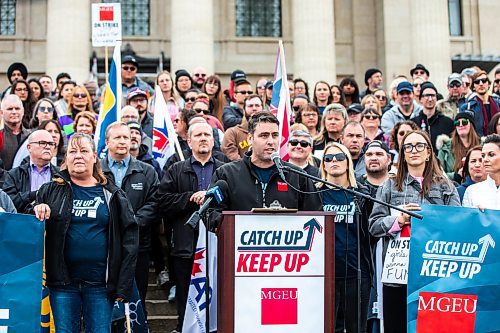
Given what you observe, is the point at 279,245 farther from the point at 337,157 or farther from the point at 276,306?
the point at 337,157

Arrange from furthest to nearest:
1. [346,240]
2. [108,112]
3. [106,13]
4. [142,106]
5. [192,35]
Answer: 1. [192,35]
2. [106,13]
3. [142,106]
4. [108,112]
5. [346,240]

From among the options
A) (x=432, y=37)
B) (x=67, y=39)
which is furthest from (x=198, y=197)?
(x=432, y=37)

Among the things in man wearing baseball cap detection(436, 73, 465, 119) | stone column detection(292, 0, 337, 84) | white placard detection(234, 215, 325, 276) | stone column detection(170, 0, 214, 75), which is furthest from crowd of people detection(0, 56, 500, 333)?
stone column detection(292, 0, 337, 84)

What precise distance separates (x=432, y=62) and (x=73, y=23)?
37.4ft

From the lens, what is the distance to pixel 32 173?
351 inches

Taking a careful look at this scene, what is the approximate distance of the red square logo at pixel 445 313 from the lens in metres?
7.02

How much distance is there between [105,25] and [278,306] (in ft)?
29.6

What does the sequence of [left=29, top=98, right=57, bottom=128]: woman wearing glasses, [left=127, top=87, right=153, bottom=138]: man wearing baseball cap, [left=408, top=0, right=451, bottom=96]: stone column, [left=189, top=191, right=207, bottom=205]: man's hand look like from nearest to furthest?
[left=189, top=191, right=207, bottom=205]: man's hand, [left=29, top=98, right=57, bottom=128]: woman wearing glasses, [left=127, top=87, right=153, bottom=138]: man wearing baseball cap, [left=408, top=0, right=451, bottom=96]: stone column

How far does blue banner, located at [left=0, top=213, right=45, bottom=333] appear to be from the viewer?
273 inches

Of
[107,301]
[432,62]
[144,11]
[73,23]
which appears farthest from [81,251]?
[144,11]

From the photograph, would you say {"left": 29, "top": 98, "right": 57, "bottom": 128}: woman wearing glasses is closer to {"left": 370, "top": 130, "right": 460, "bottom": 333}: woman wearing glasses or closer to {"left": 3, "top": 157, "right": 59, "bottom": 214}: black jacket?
{"left": 3, "top": 157, "right": 59, "bottom": 214}: black jacket

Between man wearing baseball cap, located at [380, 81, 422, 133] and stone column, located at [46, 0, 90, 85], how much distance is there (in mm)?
13229

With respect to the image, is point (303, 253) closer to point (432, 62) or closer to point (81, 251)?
point (81, 251)

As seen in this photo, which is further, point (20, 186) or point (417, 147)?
point (20, 186)
